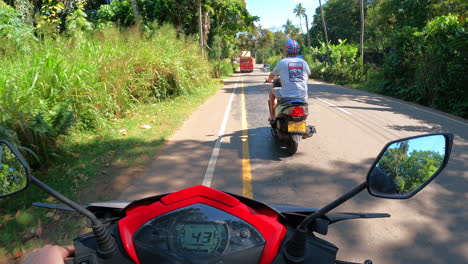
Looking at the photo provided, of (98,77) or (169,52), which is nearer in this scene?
(98,77)

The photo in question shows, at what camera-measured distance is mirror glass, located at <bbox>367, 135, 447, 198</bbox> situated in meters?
1.49

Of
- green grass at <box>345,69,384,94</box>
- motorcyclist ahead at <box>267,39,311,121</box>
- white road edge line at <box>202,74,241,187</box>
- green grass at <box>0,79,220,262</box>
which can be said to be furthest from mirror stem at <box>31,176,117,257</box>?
green grass at <box>345,69,384,94</box>

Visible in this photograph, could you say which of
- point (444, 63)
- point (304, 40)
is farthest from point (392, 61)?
point (304, 40)

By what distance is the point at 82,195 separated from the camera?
447 centimetres

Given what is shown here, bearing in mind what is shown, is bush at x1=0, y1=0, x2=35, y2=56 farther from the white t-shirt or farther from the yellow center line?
the white t-shirt

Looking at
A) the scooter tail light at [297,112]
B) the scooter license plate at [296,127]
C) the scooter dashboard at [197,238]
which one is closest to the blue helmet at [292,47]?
the scooter tail light at [297,112]

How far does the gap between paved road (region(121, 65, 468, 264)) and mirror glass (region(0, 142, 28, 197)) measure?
267 cm

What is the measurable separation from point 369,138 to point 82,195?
19.7 feet

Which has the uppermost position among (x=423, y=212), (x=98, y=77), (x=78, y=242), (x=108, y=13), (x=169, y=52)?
(x=108, y=13)

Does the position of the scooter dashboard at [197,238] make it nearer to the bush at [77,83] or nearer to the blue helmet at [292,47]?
the bush at [77,83]

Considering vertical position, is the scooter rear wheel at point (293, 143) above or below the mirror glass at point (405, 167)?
below

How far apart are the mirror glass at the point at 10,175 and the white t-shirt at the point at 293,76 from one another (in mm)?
5176

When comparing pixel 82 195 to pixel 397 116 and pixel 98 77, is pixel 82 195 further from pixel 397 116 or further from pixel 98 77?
pixel 397 116

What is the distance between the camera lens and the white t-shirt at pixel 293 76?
614cm
